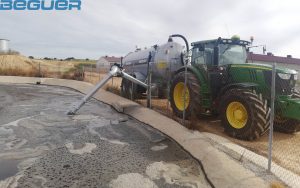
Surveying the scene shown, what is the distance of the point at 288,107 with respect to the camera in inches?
298

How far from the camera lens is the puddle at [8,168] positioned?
5125 millimetres

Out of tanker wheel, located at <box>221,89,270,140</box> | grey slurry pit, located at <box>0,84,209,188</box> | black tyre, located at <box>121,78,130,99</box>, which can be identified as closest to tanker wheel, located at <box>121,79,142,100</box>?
black tyre, located at <box>121,78,130,99</box>

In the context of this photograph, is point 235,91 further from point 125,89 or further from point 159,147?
point 125,89

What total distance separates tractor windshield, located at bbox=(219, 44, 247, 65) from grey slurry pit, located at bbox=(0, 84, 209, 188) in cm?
333

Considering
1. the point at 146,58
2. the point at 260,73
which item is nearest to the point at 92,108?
the point at 146,58

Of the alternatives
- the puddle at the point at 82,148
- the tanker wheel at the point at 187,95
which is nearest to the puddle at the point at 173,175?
the puddle at the point at 82,148

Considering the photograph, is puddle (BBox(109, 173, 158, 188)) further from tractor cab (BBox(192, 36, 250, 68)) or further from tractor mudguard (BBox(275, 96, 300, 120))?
tractor cab (BBox(192, 36, 250, 68))

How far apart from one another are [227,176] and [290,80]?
438 cm

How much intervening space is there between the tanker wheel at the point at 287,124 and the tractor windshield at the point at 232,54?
6.75 ft

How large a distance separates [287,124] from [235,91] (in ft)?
6.77

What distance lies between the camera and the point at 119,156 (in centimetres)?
634

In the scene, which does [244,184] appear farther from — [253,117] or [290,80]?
[290,80]

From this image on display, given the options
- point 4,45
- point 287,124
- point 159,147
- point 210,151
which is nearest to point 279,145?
point 287,124

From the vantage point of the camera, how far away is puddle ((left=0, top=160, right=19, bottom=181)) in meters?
5.12
